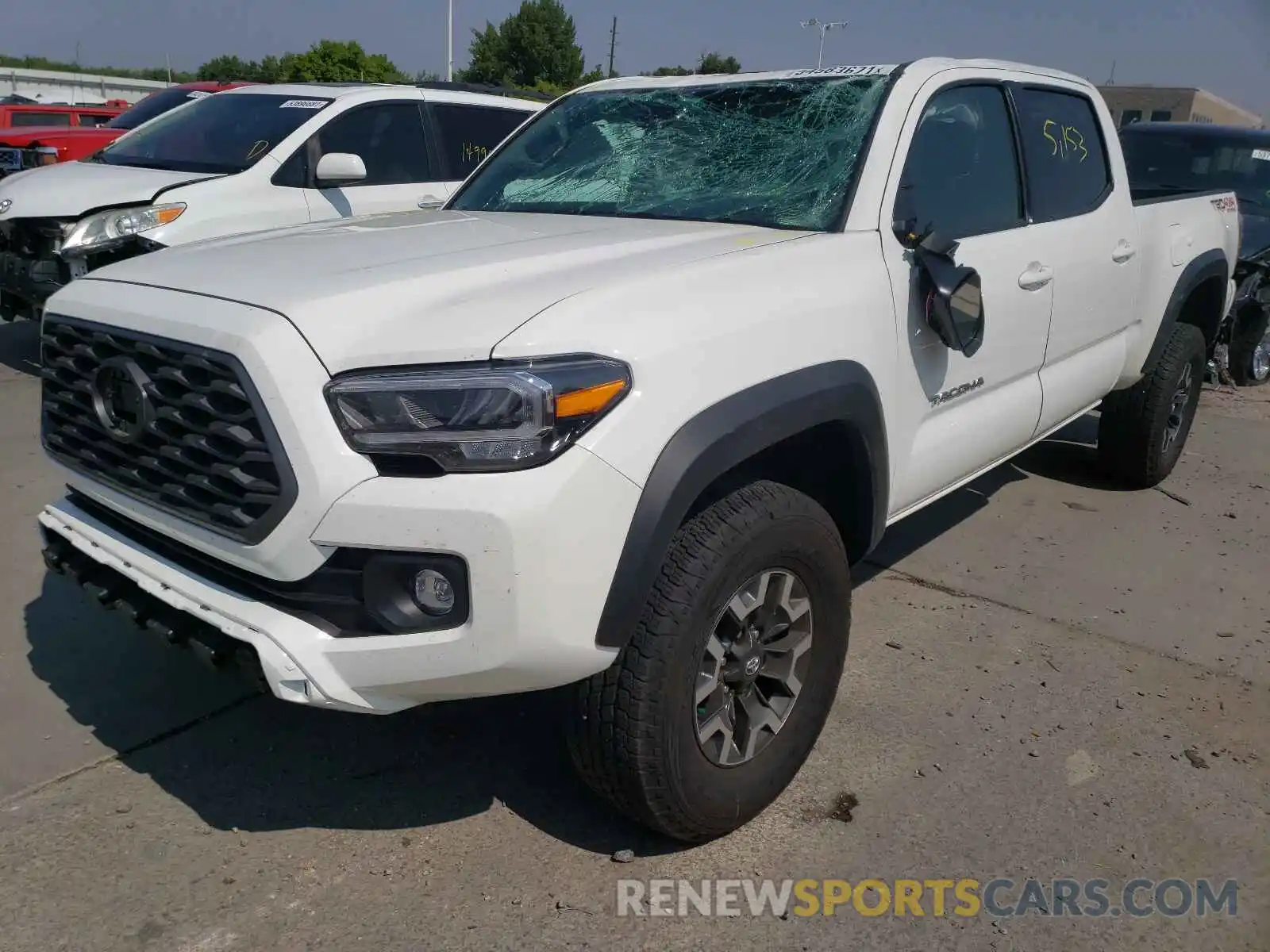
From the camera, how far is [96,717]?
3.10 metres

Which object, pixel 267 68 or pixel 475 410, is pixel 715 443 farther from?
pixel 267 68

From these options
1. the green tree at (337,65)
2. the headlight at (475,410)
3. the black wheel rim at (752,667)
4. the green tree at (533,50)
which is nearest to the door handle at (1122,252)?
the black wheel rim at (752,667)

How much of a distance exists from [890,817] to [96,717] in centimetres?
224

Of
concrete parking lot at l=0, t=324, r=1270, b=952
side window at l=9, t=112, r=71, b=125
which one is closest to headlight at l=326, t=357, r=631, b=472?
concrete parking lot at l=0, t=324, r=1270, b=952

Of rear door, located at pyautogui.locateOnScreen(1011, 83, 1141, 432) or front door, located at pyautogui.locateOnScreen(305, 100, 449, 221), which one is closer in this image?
rear door, located at pyautogui.locateOnScreen(1011, 83, 1141, 432)

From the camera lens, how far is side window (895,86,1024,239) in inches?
127

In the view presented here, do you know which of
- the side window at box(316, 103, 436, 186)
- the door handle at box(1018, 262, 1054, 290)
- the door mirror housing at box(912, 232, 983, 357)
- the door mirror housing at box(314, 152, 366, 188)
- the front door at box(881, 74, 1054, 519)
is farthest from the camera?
the side window at box(316, 103, 436, 186)

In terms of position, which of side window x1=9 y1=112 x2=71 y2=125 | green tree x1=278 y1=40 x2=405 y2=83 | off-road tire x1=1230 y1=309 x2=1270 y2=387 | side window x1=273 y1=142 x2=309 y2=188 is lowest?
off-road tire x1=1230 y1=309 x2=1270 y2=387

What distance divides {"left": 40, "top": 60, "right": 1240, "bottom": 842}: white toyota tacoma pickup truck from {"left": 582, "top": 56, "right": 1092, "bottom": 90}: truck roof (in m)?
0.02

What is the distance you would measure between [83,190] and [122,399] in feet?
15.0

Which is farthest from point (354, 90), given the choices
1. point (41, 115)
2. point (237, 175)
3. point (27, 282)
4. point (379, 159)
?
point (41, 115)

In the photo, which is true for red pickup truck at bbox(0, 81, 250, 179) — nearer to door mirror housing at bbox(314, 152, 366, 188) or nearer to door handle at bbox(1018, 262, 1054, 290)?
door mirror housing at bbox(314, 152, 366, 188)

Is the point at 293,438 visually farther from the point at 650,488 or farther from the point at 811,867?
the point at 811,867

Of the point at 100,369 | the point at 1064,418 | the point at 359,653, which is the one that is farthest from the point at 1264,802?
the point at 100,369
